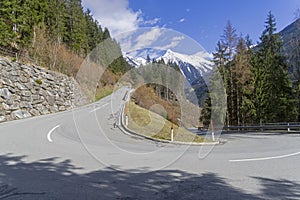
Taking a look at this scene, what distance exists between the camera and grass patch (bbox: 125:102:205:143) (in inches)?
504

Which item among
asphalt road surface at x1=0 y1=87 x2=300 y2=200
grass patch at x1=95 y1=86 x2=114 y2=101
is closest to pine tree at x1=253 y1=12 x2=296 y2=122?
asphalt road surface at x1=0 y1=87 x2=300 y2=200

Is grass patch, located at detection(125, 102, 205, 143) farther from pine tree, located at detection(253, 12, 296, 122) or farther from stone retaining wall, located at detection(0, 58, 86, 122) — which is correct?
pine tree, located at detection(253, 12, 296, 122)

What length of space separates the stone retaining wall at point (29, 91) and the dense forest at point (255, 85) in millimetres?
19543

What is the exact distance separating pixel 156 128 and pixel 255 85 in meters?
20.8

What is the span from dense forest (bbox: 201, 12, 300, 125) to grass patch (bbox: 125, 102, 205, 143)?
1484 cm

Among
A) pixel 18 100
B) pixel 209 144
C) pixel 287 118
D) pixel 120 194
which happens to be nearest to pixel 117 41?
pixel 120 194

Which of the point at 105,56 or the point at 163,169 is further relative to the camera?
the point at 105,56

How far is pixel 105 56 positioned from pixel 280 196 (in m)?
6.19

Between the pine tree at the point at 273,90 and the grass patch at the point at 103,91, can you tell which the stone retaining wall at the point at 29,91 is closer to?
the grass patch at the point at 103,91

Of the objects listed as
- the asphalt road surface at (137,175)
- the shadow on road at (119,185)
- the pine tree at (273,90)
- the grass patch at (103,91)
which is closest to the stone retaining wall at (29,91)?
the grass patch at (103,91)

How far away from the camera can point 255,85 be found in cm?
3034

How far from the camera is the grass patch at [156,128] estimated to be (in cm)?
1280

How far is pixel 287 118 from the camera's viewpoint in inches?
1134

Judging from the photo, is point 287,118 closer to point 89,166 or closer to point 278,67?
point 278,67
